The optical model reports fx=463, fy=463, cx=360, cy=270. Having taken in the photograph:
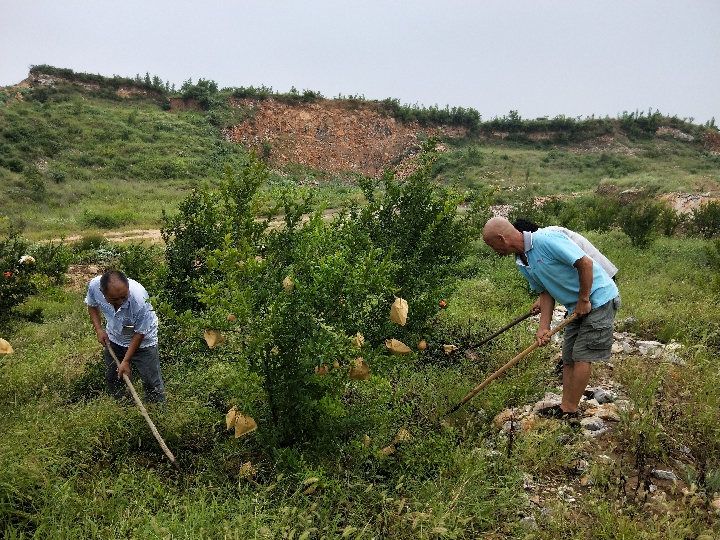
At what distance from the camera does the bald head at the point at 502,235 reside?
325 cm

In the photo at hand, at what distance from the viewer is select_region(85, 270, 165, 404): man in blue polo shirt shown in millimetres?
3385

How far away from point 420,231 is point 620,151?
35.9 m

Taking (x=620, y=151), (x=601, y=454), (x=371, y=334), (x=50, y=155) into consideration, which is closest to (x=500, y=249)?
(x=371, y=334)

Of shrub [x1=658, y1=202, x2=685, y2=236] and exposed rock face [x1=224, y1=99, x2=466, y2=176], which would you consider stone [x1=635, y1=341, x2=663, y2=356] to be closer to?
shrub [x1=658, y1=202, x2=685, y2=236]

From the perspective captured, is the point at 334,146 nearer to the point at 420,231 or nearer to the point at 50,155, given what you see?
the point at 50,155

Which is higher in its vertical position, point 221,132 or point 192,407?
point 221,132

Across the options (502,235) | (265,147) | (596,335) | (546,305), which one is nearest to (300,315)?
(502,235)

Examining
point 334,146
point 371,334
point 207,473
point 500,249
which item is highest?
point 334,146

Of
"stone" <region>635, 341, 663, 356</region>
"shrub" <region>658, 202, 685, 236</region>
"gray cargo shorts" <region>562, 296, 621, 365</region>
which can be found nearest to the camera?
"gray cargo shorts" <region>562, 296, 621, 365</region>

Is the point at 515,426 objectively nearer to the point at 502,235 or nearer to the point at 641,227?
the point at 502,235

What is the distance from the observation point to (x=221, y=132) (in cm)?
2877

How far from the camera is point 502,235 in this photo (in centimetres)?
325

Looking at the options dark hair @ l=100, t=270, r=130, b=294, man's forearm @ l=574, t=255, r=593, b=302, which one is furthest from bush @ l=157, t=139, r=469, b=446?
man's forearm @ l=574, t=255, r=593, b=302

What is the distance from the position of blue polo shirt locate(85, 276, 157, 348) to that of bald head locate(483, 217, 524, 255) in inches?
99.3
